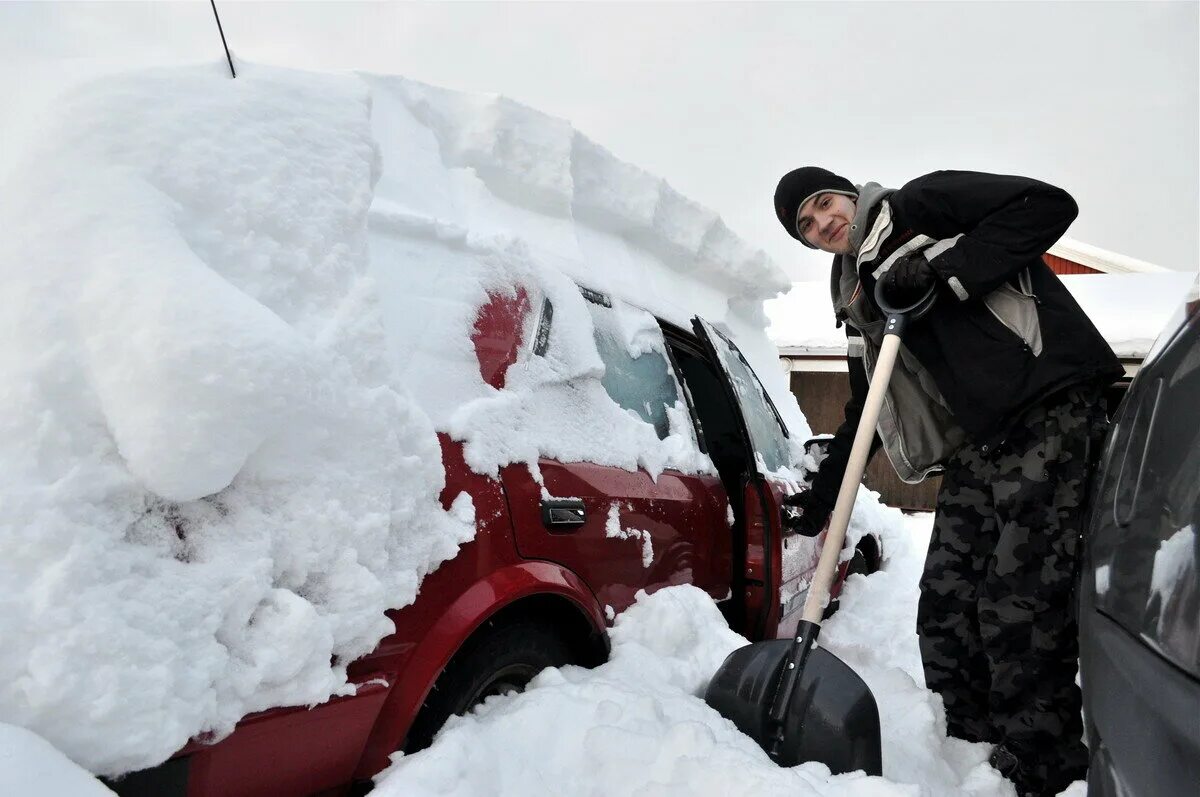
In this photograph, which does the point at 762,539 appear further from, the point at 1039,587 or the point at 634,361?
the point at 1039,587

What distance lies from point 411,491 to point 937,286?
167cm

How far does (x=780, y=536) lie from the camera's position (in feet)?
10.1

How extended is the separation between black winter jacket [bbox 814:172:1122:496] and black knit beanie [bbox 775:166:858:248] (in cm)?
24

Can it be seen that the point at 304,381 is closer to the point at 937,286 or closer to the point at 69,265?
the point at 69,265

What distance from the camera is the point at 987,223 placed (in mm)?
2219

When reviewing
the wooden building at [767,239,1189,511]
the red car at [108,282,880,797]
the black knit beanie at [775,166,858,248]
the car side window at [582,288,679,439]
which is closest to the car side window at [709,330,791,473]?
the red car at [108,282,880,797]

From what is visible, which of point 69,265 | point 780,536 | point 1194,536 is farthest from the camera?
point 780,536

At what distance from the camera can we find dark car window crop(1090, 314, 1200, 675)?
1.05 metres

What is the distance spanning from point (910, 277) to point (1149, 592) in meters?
1.34

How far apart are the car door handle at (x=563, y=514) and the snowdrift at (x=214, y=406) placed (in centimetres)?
14

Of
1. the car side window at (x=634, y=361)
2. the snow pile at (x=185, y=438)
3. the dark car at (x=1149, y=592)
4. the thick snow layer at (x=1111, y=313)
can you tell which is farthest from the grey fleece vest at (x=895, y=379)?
the thick snow layer at (x=1111, y=313)

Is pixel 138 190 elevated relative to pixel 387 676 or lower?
elevated

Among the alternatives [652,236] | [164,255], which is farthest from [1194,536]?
[652,236]

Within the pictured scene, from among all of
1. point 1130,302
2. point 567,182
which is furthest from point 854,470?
point 1130,302
